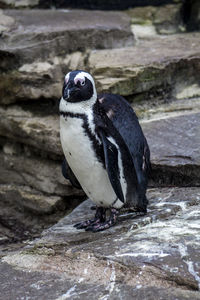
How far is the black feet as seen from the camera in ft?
7.61

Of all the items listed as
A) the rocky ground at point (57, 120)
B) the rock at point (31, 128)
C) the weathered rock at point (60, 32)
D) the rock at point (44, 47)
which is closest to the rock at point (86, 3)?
the rocky ground at point (57, 120)

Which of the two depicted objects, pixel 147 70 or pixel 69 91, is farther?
pixel 147 70

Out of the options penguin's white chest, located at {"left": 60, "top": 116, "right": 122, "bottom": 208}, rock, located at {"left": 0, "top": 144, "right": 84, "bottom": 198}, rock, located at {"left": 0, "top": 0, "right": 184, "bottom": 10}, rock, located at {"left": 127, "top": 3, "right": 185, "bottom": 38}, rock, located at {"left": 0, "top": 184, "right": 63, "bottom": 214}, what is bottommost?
rock, located at {"left": 0, "top": 184, "right": 63, "bottom": 214}

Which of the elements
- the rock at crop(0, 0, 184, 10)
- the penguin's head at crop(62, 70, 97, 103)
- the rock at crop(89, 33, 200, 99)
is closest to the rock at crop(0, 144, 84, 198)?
the rock at crop(89, 33, 200, 99)

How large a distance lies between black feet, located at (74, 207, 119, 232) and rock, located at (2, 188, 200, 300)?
0.03 m

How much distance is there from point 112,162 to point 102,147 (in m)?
0.07

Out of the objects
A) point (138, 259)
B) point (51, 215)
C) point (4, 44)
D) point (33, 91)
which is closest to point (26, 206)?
point (51, 215)

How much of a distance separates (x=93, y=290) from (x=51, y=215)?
5.88 ft

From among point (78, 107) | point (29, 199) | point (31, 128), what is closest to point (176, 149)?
point (78, 107)

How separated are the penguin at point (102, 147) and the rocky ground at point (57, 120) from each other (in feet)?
0.38

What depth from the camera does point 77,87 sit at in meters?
2.11

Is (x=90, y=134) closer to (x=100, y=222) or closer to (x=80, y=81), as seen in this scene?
(x=80, y=81)

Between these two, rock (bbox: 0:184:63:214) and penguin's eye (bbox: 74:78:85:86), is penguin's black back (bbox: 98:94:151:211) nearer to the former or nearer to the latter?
penguin's eye (bbox: 74:78:85:86)

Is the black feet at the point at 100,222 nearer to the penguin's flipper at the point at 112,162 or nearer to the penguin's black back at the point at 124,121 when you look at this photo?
the penguin's flipper at the point at 112,162
